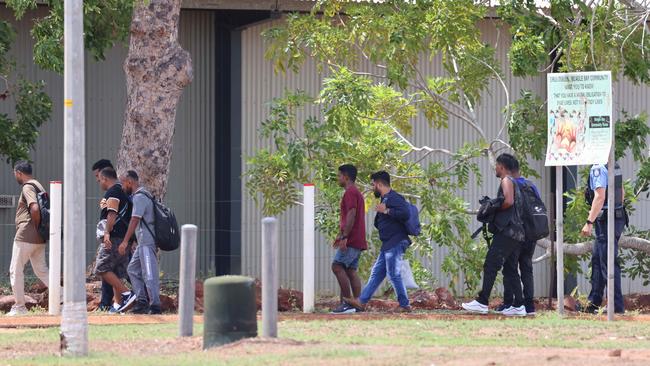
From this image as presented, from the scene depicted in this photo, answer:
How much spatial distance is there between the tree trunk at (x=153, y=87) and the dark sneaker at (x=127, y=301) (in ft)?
7.64

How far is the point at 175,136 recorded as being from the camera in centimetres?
2183

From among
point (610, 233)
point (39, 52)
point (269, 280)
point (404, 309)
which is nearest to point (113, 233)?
point (39, 52)

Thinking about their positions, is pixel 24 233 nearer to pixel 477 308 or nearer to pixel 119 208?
pixel 119 208

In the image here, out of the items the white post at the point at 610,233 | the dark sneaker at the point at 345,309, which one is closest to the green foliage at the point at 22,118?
the dark sneaker at the point at 345,309

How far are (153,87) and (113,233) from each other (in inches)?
101

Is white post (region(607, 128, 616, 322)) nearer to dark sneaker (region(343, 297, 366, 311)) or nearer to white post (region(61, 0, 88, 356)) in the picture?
dark sneaker (region(343, 297, 366, 311))

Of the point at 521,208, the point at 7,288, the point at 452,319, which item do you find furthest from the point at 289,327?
the point at 7,288

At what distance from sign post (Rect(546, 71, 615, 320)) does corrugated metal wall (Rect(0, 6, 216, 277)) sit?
8562 mm

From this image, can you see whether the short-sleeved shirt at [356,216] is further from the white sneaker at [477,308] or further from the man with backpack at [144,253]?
the man with backpack at [144,253]

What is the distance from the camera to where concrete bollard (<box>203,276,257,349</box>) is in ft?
35.7

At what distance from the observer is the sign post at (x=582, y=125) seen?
13.4 m

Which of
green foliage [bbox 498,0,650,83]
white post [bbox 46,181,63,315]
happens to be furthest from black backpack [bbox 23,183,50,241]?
green foliage [bbox 498,0,650,83]

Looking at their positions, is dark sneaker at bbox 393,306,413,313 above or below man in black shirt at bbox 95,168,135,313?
below

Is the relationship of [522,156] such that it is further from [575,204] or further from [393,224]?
[393,224]
